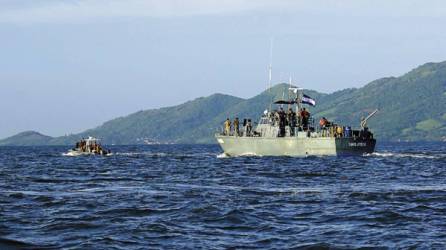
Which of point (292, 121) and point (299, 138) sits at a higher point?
point (292, 121)

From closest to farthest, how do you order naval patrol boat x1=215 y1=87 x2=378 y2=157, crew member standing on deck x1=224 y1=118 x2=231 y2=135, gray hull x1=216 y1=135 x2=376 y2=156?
gray hull x1=216 y1=135 x2=376 y2=156
naval patrol boat x1=215 y1=87 x2=378 y2=157
crew member standing on deck x1=224 y1=118 x2=231 y2=135

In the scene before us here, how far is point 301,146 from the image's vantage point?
97438mm

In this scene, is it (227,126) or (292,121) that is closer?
(292,121)

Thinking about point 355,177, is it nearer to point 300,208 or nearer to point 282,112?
point 300,208

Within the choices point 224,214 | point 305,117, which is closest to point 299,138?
point 305,117

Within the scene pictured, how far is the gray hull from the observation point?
95.3m

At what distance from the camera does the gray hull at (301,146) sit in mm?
95312

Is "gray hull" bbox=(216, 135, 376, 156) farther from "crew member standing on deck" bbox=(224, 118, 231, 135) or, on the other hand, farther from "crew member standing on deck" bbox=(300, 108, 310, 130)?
"crew member standing on deck" bbox=(300, 108, 310, 130)

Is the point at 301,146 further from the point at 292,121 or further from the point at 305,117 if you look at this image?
the point at 305,117

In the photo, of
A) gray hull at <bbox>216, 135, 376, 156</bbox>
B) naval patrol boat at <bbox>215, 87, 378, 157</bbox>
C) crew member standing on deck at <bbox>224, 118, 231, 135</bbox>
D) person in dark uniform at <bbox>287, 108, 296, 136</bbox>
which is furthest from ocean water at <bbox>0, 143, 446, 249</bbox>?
crew member standing on deck at <bbox>224, 118, 231, 135</bbox>

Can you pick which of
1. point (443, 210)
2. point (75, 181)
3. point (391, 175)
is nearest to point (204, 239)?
point (443, 210)

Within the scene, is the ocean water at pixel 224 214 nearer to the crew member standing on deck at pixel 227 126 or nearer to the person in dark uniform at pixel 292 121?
the person in dark uniform at pixel 292 121

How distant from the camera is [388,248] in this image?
81.7 feet

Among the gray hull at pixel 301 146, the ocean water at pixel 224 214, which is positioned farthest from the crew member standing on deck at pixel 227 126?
the ocean water at pixel 224 214
